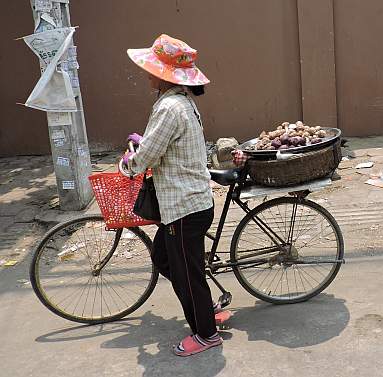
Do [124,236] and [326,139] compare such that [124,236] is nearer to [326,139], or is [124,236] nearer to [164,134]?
[164,134]

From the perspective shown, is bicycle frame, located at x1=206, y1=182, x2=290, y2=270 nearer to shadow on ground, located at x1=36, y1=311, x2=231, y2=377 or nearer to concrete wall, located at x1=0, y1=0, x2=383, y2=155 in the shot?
shadow on ground, located at x1=36, y1=311, x2=231, y2=377

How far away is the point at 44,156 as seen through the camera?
29.9 ft

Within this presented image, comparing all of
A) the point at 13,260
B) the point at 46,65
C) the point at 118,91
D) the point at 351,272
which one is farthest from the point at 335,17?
the point at 13,260

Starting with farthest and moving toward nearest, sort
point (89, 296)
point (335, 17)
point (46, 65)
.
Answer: point (335, 17) < point (46, 65) < point (89, 296)

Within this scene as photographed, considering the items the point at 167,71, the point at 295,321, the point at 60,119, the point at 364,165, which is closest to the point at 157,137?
the point at 167,71

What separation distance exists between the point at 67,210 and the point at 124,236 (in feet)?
7.96

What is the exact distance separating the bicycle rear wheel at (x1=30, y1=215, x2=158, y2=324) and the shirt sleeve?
723 mm

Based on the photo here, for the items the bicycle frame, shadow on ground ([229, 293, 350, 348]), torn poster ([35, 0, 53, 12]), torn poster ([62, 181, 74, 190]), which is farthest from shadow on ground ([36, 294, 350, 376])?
torn poster ([35, 0, 53, 12])

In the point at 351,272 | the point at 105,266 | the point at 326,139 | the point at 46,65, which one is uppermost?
the point at 46,65

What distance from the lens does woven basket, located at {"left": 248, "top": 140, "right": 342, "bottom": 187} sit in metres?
3.65

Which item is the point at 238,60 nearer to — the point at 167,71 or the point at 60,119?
the point at 60,119

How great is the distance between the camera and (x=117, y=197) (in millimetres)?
3680

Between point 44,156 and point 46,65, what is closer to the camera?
point 46,65

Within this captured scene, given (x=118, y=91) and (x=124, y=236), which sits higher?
(x=118, y=91)
